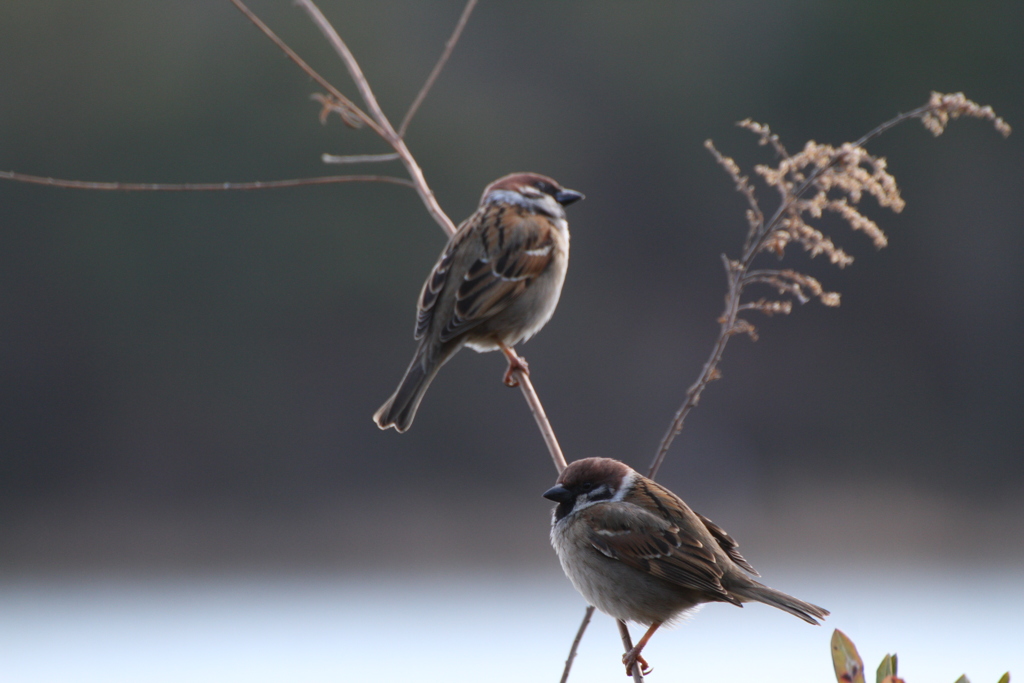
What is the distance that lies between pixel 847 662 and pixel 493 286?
213cm

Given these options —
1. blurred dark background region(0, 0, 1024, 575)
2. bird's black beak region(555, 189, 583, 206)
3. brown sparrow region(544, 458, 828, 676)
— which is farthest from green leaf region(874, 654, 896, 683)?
blurred dark background region(0, 0, 1024, 575)

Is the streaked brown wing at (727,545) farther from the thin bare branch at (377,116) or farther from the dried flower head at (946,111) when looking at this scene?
the dried flower head at (946,111)

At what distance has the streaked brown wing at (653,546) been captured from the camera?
2922mm

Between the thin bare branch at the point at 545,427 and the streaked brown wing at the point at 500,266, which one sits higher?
the streaked brown wing at the point at 500,266

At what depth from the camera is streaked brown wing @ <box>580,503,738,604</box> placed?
292 cm

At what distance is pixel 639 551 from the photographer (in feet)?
9.78

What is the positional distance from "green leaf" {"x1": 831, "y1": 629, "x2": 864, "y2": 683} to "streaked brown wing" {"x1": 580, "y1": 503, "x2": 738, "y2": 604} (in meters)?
1.10

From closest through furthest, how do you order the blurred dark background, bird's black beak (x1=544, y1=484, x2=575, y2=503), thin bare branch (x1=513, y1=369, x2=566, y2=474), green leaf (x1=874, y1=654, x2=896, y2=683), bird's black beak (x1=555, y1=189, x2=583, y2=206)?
green leaf (x1=874, y1=654, x2=896, y2=683) < thin bare branch (x1=513, y1=369, x2=566, y2=474) < bird's black beak (x1=544, y1=484, x2=575, y2=503) < bird's black beak (x1=555, y1=189, x2=583, y2=206) < the blurred dark background

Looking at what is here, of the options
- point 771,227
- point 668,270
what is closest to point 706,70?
point 668,270

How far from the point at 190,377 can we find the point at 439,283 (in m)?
11.3

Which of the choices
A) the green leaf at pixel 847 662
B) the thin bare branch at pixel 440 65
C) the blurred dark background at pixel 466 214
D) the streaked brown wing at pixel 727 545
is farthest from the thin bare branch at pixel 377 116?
the blurred dark background at pixel 466 214

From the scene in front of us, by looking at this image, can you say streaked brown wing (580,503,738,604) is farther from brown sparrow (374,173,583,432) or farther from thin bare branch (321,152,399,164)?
thin bare branch (321,152,399,164)

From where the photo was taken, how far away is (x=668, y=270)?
15.3 m

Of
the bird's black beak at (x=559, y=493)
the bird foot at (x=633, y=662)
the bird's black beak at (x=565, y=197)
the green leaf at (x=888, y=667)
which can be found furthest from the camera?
the bird's black beak at (x=565, y=197)
